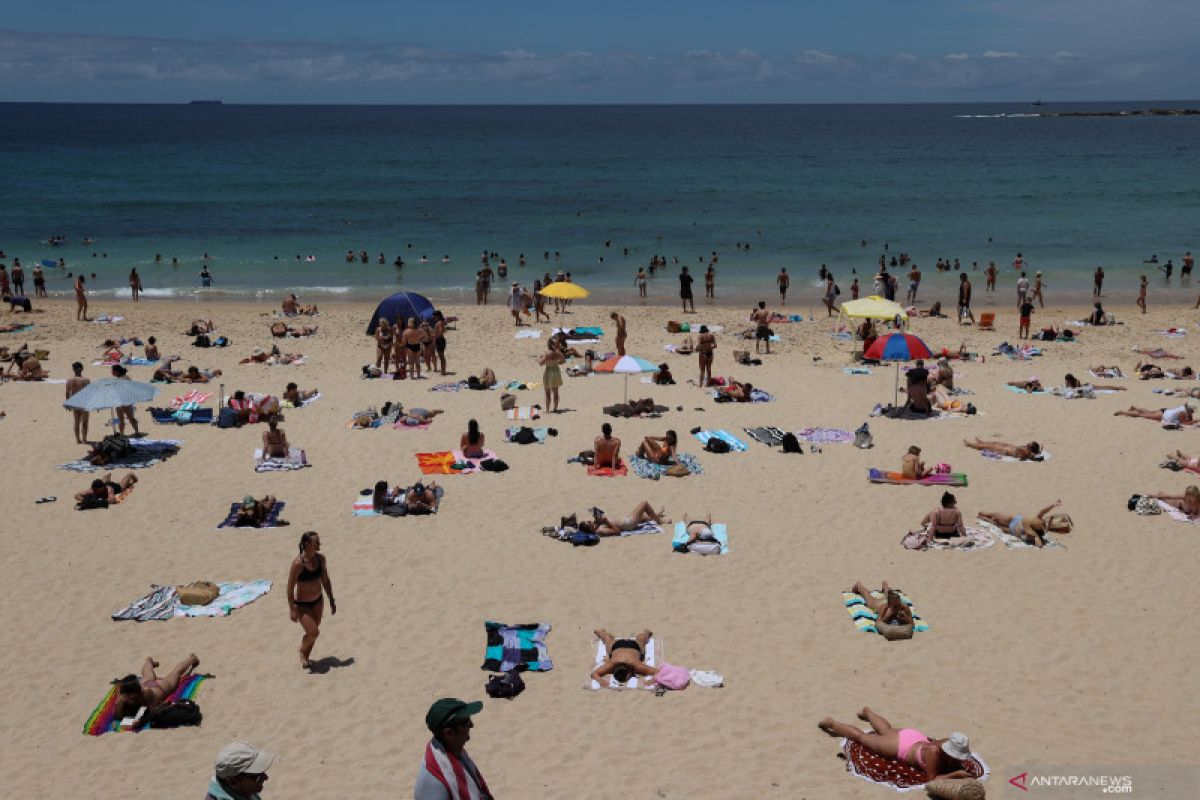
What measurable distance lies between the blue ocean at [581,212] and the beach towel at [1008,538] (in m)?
23.9

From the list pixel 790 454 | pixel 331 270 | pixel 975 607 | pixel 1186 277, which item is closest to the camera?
pixel 975 607

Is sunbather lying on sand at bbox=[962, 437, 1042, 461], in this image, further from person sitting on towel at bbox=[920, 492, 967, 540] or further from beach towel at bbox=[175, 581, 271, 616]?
beach towel at bbox=[175, 581, 271, 616]

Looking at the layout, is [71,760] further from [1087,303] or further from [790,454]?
[1087,303]

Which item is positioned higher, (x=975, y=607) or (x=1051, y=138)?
(x=1051, y=138)

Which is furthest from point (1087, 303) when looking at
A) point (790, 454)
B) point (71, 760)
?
point (71, 760)

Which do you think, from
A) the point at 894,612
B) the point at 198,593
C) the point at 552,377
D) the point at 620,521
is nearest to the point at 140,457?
the point at 198,593

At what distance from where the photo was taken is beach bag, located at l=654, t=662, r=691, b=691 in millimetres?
9375

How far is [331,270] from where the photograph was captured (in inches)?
1641

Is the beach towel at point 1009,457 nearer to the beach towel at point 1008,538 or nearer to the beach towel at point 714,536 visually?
the beach towel at point 1008,538

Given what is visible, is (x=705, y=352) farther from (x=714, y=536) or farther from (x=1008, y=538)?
(x=1008, y=538)

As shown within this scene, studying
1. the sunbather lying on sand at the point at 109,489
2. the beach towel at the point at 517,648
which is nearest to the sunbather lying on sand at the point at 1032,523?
the beach towel at the point at 517,648

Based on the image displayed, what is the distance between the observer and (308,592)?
961cm

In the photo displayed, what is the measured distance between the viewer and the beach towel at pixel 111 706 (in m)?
8.65

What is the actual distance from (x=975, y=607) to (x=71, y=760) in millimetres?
8879
